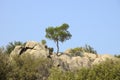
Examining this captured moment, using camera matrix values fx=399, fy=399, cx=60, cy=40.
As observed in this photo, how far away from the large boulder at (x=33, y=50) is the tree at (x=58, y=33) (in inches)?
537

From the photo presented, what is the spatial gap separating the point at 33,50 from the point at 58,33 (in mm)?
16599

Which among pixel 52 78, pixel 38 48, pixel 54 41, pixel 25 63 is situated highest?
pixel 54 41

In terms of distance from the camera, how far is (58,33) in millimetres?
85875

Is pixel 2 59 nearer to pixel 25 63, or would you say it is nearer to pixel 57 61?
pixel 25 63

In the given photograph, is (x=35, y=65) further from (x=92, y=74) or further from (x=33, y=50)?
(x=92, y=74)

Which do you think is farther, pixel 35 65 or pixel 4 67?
pixel 35 65

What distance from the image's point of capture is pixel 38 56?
217 feet

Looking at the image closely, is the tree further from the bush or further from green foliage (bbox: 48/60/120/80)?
green foliage (bbox: 48/60/120/80)

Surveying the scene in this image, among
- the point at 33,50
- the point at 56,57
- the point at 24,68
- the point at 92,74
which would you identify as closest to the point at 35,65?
the point at 24,68

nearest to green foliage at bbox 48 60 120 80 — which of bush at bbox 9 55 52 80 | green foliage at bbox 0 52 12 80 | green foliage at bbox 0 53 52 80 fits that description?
green foliage at bbox 0 52 12 80

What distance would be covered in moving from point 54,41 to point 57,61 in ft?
66.6

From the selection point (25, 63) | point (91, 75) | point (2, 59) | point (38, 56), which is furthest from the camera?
point (38, 56)

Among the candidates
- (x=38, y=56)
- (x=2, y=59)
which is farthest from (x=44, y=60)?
(x=2, y=59)

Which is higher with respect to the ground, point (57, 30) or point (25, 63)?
point (57, 30)
